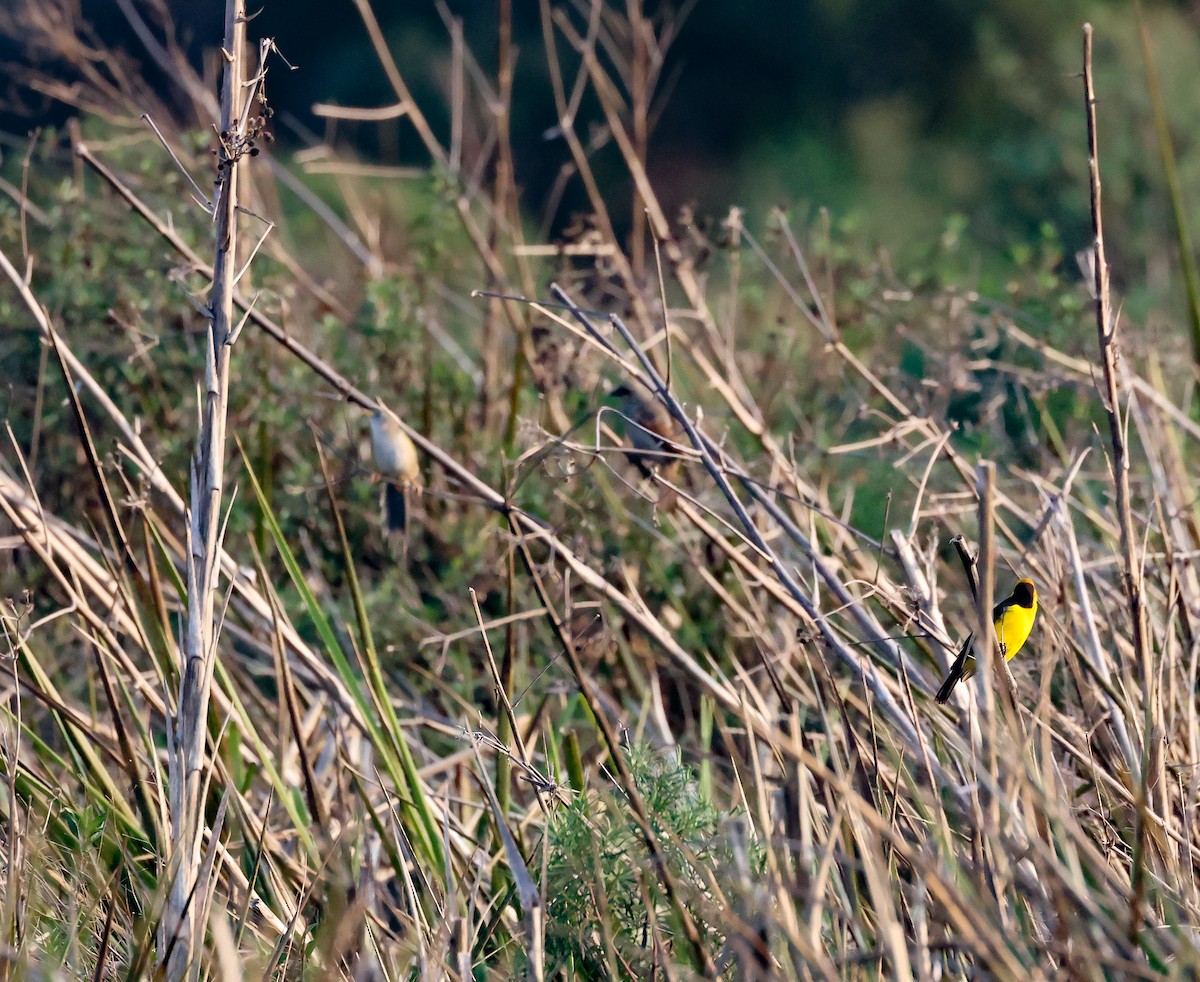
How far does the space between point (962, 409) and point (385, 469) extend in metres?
1.62

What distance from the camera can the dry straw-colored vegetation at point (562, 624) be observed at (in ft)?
4.20

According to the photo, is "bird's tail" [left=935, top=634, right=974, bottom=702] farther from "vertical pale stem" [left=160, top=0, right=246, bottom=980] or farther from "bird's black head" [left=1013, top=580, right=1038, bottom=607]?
"vertical pale stem" [left=160, top=0, right=246, bottom=980]

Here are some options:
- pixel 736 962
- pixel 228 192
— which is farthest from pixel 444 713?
pixel 228 192

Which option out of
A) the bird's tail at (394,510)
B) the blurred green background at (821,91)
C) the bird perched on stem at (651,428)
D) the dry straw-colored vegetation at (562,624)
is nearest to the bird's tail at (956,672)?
the dry straw-colored vegetation at (562,624)

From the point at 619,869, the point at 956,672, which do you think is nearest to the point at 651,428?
the point at 956,672

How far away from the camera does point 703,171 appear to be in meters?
15.0

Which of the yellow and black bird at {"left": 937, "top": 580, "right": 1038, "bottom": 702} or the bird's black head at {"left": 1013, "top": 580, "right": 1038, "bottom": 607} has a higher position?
the bird's black head at {"left": 1013, "top": 580, "right": 1038, "bottom": 607}

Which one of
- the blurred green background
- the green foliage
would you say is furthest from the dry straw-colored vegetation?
the blurred green background

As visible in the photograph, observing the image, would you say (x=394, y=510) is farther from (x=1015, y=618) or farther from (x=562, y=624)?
(x=1015, y=618)

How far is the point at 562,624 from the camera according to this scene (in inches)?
68.6

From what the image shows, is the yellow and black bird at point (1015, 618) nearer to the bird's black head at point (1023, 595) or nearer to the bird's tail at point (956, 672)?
the bird's black head at point (1023, 595)

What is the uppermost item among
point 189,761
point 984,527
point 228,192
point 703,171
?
point 228,192

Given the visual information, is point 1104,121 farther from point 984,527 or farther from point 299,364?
point 984,527

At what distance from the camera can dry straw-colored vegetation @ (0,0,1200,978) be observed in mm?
1279
